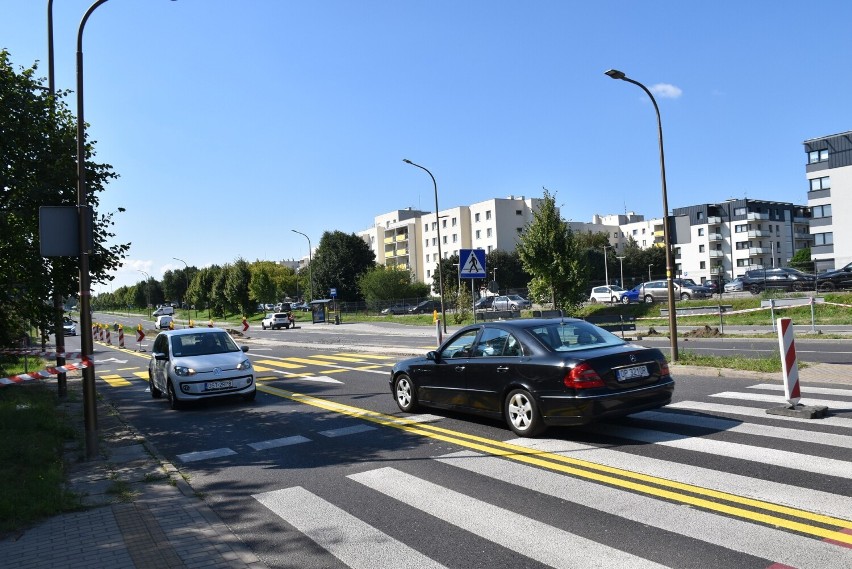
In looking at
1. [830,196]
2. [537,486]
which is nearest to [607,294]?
[830,196]

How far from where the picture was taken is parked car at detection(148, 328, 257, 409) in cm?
1217

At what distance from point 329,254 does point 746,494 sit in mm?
86285

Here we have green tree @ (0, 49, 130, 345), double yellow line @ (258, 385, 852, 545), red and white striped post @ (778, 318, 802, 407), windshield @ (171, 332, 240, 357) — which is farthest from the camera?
A: windshield @ (171, 332, 240, 357)

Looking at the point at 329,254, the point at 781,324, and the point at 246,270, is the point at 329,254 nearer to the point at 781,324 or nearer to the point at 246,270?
the point at 246,270

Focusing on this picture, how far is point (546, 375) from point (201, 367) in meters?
7.33

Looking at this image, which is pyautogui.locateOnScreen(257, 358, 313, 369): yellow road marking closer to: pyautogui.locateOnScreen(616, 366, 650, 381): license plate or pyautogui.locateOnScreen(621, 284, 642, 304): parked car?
pyautogui.locateOnScreen(616, 366, 650, 381): license plate

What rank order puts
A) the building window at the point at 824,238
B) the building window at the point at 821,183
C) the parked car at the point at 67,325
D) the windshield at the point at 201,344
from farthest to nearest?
the building window at the point at 821,183 < the building window at the point at 824,238 < the parked car at the point at 67,325 < the windshield at the point at 201,344

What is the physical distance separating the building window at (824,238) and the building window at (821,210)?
6.51 ft

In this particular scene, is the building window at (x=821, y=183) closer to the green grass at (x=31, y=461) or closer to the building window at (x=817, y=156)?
the building window at (x=817, y=156)

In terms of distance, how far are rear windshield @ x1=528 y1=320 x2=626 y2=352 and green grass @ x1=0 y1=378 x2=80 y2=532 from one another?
17.2 ft

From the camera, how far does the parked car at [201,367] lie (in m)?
12.2

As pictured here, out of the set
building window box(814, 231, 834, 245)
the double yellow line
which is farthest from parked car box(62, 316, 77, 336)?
building window box(814, 231, 834, 245)

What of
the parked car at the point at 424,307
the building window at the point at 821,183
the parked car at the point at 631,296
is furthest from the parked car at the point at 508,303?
the building window at the point at 821,183

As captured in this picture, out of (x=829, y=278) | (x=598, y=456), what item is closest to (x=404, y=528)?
(x=598, y=456)
